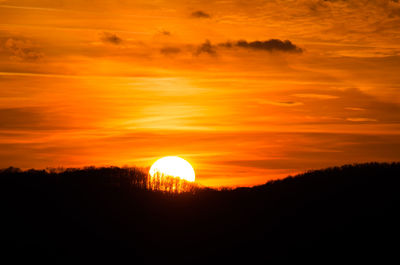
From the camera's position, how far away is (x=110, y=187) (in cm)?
3094

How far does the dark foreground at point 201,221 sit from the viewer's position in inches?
877

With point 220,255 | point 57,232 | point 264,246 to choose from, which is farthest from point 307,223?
point 57,232

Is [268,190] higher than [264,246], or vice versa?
[268,190]

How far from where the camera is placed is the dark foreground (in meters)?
22.3

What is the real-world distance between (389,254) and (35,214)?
598 inches

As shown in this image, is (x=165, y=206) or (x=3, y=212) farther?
(x=165, y=206)

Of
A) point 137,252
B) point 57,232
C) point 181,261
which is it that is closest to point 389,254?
point 181,261

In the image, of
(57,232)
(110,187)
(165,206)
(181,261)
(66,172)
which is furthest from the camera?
(66,172)

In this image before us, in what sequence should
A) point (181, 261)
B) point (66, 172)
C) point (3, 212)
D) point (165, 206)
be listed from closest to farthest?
point (181, 261), point (3, 212), point (165, 206), point (66, 172)

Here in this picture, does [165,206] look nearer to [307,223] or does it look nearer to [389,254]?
[307,223]

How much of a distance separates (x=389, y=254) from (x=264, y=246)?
15.8 ft

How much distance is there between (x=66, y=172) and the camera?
34.6 meters

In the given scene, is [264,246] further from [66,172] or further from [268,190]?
[66,172]

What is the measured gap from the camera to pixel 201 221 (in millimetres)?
26719
